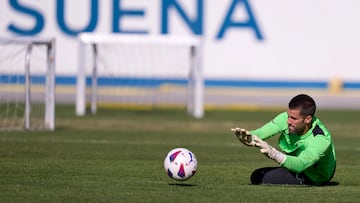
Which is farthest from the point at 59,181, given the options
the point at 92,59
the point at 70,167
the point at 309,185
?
the point at 92,59

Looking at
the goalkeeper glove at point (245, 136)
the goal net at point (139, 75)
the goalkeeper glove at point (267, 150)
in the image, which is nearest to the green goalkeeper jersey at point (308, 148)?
the goalkeeper glove at point (267, 150)

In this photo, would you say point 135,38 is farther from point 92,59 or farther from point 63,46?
point 63,46

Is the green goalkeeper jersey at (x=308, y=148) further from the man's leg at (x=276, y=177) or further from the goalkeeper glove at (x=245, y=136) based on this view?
the goalkeeper glove at (x=245, y=136)

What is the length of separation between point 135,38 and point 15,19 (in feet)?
30.7

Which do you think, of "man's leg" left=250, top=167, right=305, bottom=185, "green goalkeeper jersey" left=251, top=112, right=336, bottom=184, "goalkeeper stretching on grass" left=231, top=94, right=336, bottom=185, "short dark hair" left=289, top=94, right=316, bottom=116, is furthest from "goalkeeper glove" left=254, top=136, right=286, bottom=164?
"man's leg" left=250, top=167, right=305, bottom=185

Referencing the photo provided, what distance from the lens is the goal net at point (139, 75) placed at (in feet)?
105

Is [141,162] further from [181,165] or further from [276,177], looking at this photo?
[181,165]

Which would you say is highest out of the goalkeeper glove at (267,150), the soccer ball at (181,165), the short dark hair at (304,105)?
the short dark hair at (304,105)

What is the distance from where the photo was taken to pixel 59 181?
43.1 ft

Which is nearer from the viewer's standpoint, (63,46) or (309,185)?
(309,185)

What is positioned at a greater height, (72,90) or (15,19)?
(15,19)

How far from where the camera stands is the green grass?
1191 cm

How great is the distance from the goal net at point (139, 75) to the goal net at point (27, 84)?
247 centimetres

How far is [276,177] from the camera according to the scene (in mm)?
13211
